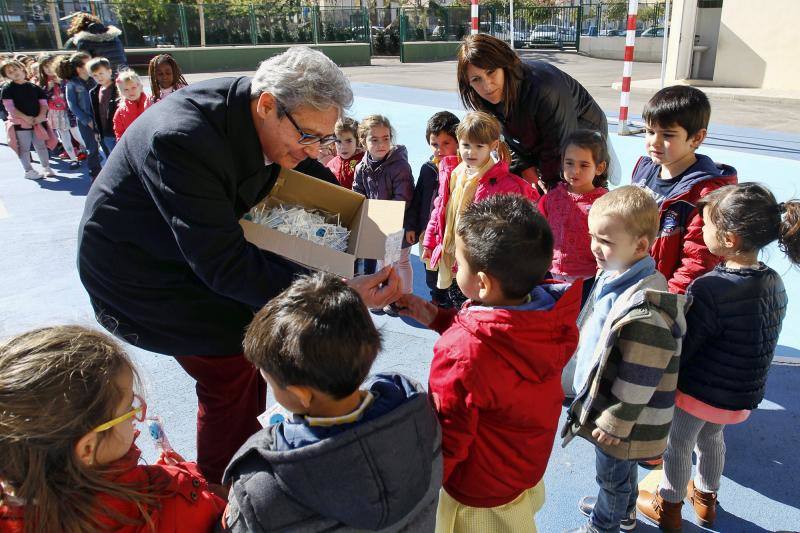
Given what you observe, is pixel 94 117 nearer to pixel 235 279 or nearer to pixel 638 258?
pixel 235 279

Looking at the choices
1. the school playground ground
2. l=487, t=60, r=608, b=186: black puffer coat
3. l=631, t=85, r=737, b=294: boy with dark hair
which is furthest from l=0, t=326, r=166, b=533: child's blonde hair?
l=487, t=60, r=608, b=186: black puffer coat

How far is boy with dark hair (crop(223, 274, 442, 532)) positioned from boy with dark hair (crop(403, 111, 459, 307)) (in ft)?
8.95

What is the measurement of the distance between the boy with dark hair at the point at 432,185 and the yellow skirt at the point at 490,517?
2286mm

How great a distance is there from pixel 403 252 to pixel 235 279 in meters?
2.54

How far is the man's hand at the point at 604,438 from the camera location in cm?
196

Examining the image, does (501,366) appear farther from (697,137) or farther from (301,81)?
(697,137)

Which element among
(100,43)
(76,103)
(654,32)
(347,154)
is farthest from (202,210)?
(654,32)

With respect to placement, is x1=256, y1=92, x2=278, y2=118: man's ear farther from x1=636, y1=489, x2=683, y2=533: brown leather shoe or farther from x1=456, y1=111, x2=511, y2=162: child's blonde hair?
x1=636, y1=489, x2=683, y2=533: brown leather shoe

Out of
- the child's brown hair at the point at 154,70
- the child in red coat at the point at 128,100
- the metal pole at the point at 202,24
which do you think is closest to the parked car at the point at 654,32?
the metal pole at the point at 202,24

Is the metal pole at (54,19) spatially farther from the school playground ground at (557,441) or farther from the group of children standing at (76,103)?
the school playground ground at (557,441)

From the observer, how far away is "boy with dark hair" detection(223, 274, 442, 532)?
121 cm

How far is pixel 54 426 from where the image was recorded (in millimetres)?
1141

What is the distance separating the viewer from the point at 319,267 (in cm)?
202

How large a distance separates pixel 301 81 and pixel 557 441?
2022 mm
